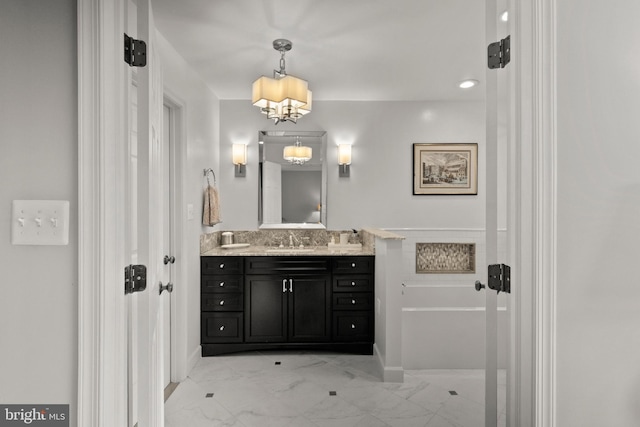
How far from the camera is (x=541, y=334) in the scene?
107 cm

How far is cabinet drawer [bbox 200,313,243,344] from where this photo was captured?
337cm

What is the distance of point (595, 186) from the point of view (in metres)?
1.06

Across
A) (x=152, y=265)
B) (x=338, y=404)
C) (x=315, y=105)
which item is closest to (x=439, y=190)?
(x=315, y=105)

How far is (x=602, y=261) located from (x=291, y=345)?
9.31 feet

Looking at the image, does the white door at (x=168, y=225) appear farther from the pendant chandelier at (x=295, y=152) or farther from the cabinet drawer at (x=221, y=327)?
the pendant chandelier at (x=295, y=152)

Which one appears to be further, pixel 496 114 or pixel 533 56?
pixel 496 114

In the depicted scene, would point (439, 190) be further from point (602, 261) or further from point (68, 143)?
point (68, 143)

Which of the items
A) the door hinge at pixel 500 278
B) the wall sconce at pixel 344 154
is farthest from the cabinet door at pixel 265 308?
the door hinge at pixel 500 278

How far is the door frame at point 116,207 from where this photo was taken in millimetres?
1064

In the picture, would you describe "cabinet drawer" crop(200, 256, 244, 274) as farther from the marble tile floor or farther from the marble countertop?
the marble tile floor

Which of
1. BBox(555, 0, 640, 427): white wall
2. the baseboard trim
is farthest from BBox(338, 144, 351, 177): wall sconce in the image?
BBox(555, 0, 640, 427): white wall

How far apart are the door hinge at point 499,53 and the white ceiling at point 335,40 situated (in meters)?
1.13

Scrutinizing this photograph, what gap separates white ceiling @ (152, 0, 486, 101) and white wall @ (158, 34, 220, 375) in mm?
141

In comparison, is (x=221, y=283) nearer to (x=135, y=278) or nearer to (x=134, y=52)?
(x=135, y=278)
